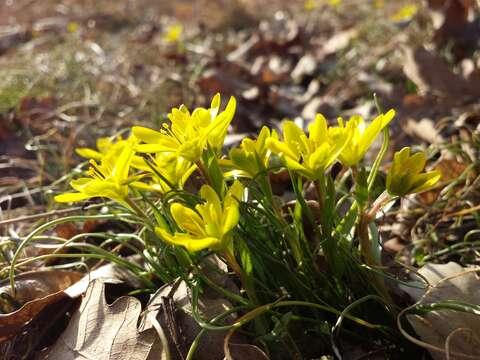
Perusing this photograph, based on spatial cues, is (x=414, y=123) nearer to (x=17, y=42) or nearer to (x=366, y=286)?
(x=366, y=286)

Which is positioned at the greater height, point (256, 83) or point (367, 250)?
point (256, 83)

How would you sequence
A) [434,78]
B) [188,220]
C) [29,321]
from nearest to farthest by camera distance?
[188,220] < [29,321] < [434,78]

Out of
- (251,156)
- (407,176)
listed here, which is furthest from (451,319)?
(251,156)

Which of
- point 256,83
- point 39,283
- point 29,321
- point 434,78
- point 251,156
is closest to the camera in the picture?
point 251,156

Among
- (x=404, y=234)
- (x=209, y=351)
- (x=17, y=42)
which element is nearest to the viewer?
(x=209, y=351)

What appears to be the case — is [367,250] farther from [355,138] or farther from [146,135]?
[146,135]

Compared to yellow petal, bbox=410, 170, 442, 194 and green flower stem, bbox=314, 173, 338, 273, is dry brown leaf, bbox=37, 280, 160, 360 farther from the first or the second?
yellow petal, bbox=410, 170, 442, 194

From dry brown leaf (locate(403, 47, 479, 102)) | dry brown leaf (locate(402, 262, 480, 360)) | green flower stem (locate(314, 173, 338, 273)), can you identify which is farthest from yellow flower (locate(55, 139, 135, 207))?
dry brown leaf (locate(403, 47, 479, 102))

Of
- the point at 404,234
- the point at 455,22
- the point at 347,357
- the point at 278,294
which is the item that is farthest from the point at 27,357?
the point at 455,22

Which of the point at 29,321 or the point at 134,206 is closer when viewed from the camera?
the point at 134,206
